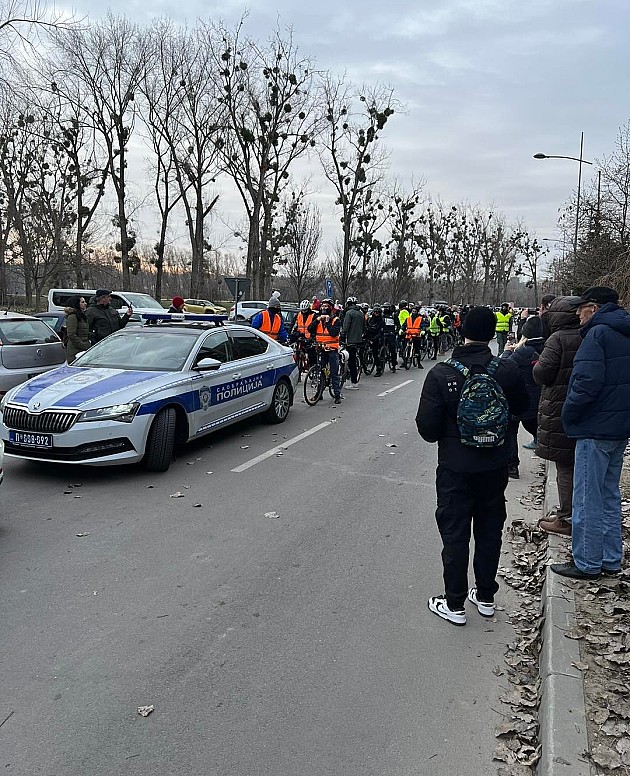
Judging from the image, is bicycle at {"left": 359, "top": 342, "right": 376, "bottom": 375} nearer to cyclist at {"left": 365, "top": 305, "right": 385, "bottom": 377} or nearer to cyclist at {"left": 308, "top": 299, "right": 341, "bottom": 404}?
cyclist at {"left": 365, "top": 305, "right": 385, "bottom": 377}

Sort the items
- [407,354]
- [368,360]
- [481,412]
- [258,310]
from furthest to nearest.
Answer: [258,310]
[407,354]
[368,360]
[481,412]

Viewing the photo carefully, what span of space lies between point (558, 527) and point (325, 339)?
8.17m

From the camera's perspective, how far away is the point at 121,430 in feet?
22.6

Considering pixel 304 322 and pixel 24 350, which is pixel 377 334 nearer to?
pixel 304 322

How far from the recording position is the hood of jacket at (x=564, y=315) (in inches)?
211

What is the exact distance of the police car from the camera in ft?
22.5

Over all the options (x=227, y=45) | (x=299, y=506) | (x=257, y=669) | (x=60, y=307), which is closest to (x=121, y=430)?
(x=299, y=506)

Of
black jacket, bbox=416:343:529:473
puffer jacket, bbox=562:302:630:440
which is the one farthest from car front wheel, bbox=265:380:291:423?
black jacket, bbox=416:343:529:473

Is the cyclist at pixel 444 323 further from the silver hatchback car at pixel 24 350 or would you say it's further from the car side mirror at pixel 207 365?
the car side mirror at pixel 207 365

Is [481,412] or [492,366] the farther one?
[492,366]

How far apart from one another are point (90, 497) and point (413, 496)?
325 centimetres

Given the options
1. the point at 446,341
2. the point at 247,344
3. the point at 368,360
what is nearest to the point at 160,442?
the point at 247,344

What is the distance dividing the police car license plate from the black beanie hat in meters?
4.63

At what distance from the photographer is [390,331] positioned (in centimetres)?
1958
